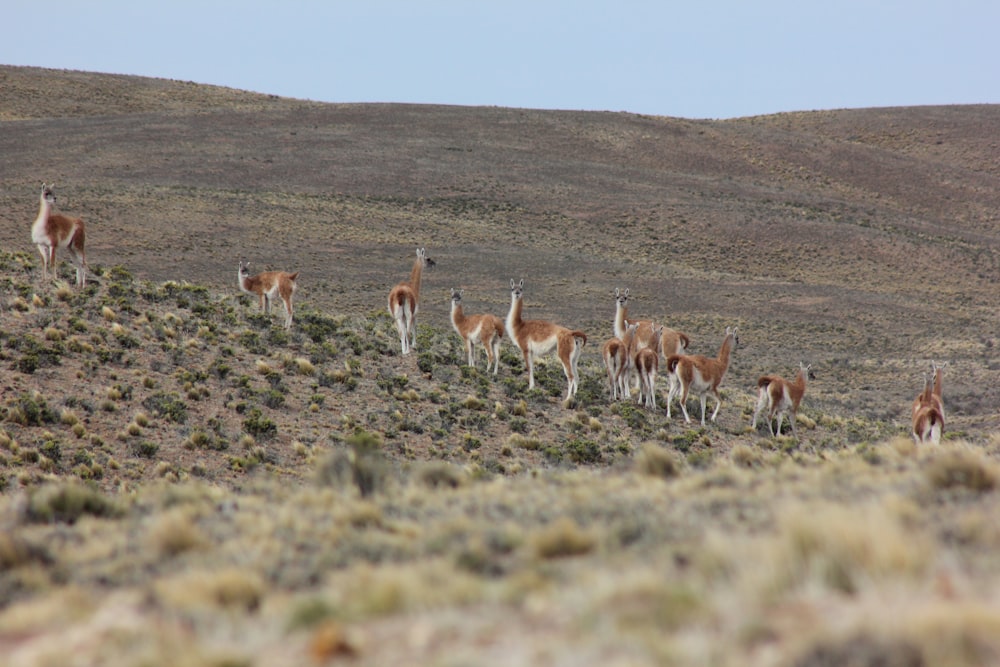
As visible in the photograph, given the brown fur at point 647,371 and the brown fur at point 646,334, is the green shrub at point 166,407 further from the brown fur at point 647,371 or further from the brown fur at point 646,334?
the brown fur at point 646,334

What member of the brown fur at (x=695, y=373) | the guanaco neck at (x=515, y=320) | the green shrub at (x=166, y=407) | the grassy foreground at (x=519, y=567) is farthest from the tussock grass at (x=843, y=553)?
the guanaco neck at (x=515, y=320)

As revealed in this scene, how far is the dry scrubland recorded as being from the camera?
432 cm

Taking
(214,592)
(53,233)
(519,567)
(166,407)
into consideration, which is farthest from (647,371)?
(214,592)

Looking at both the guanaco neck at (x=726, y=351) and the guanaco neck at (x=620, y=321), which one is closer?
the guanaco neck at (x=726, y=351)

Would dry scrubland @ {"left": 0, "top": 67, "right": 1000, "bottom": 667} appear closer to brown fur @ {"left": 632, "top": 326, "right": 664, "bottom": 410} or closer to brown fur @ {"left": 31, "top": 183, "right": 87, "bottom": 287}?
brown fur @ {"left": 31, "top": 183, "right": 87, "bottom": 287}

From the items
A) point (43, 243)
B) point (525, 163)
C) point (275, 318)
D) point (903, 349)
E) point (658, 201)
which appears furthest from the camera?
point (525, 163)

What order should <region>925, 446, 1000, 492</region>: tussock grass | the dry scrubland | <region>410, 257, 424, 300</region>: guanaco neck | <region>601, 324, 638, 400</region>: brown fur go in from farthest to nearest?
<region>410, 257, 424, 300</region>: guanaco neck, <region>601, 324, 638, 400</region>: brown fur, <region>925, 446, 1000, 492</region>: tussock grass, the dry scrubland

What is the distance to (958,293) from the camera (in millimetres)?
55688

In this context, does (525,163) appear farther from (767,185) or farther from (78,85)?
(78,85)

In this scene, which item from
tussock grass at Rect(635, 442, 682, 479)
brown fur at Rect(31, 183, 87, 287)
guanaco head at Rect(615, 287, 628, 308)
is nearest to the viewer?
tussock grass at Rect(635, 442, 682, 479)

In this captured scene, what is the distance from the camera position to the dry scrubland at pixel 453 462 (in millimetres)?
4320

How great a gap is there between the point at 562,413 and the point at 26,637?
14.8m

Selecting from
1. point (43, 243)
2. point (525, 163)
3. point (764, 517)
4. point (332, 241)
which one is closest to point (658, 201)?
point (525, 163)

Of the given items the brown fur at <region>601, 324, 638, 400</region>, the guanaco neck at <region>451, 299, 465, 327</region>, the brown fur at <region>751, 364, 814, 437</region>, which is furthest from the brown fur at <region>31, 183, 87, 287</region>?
the brown fur at <region>751, 364, 814, 437</region>
